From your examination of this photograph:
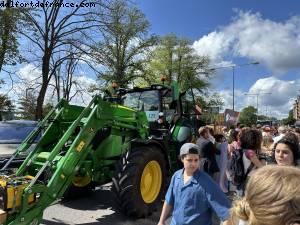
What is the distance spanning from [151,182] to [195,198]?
3.88 metres

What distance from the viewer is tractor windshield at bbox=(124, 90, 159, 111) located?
9273mm

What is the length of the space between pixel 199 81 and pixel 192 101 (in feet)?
120

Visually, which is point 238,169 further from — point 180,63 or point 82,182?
point 180,63

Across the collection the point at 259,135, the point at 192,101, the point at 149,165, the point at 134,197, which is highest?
the point at 192,101

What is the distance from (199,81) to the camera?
45938 millimetres

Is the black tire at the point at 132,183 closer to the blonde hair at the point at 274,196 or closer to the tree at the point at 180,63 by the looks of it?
the blonde hair at the point at 274,196

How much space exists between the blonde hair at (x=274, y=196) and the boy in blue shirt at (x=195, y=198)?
1.92 metres

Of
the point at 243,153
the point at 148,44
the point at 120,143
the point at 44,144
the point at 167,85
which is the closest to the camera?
the point at 243,153

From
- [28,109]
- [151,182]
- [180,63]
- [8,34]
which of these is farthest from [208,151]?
[28,109]

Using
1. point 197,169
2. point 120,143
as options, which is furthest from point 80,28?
point 197,169

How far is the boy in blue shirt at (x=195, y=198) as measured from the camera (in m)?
3.42

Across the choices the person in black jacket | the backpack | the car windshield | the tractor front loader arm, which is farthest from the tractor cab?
the backpack

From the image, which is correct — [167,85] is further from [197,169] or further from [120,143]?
[197,169]

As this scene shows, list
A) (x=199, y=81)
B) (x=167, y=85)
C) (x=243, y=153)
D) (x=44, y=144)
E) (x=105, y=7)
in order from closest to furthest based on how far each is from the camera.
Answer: (x=243, y=153), (x=44, y=144), (x=167, y=85), (x=105, y=7), (x=199, y=81)
